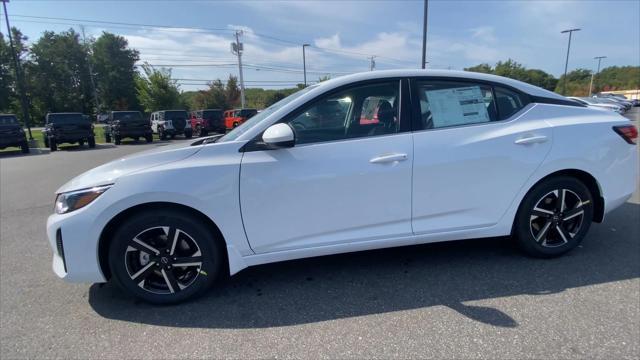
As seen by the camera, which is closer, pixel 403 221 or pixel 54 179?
pixel 403 221

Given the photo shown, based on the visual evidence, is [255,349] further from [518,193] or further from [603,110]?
[603,110]

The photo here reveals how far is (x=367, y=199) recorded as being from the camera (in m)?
2.72

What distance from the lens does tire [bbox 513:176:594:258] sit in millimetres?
3105

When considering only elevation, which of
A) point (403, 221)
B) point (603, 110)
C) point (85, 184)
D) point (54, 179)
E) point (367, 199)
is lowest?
point (54, 179)

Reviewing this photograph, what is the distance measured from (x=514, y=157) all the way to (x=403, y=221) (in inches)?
43.2

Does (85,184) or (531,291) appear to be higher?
(85,184)

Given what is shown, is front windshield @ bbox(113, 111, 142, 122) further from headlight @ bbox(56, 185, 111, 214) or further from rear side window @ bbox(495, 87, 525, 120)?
rear side window @ bbox(495, 87, 525, 120)

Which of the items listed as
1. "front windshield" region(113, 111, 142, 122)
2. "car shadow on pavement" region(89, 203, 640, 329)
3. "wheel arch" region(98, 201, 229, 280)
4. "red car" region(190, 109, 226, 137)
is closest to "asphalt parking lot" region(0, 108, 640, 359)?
"car shadow on pavement" region(89, 203, 640, 329)

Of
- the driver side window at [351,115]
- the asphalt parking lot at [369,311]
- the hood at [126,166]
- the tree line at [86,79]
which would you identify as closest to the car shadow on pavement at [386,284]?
the asphalt parking lot at [369,311]

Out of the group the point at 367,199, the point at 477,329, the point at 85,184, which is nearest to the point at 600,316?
the point at 477,329

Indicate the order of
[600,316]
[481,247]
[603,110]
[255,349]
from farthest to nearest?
1. [481,247]
2. [603,110]
3. [600,316]
4. [255,349]

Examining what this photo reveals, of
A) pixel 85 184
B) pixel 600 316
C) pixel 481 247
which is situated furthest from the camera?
pixel 481 247

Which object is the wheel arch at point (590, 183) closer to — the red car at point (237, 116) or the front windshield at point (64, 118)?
the front windshield at point (64, 118)

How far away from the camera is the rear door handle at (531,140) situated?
9.69 ft
